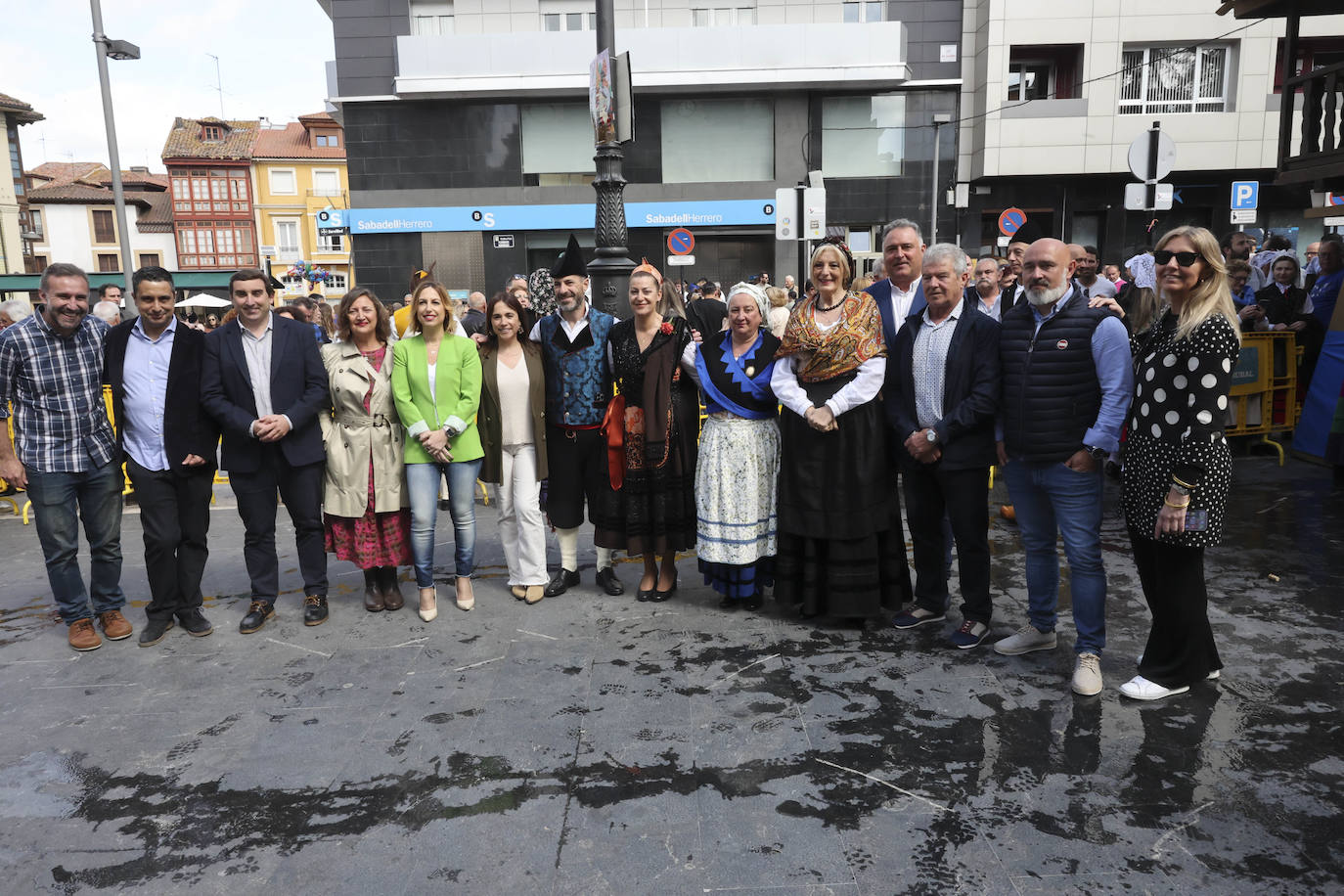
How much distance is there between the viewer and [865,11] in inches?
949

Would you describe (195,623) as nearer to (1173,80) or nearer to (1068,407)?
(1068,407)

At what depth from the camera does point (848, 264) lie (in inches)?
192

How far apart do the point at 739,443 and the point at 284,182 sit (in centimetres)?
5612

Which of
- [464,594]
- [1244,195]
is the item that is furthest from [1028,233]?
[1244,195]

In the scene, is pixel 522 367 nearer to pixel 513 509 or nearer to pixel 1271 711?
pixel 513 509

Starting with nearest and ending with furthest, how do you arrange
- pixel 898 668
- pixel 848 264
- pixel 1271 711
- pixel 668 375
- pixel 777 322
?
pixel 1271 711 < pixel 898 668 < pixel 848 264 < pixel 668 375 < pixel 777 322

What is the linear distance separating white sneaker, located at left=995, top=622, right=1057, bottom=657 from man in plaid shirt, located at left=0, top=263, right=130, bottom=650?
5.00 metres

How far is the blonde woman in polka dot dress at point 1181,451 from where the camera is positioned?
11.9ft

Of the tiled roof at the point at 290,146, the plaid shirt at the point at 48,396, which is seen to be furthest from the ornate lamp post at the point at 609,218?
the tiled roof at the point at 290,146

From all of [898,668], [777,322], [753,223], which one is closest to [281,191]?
[753,223]

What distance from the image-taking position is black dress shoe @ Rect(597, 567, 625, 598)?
5762 mm

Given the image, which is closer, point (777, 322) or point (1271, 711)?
point (1271, 711)

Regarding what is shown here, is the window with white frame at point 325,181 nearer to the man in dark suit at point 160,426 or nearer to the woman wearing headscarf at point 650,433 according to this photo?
the man in dark suit at point 160,426

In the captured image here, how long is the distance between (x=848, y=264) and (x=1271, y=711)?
2919 mm
